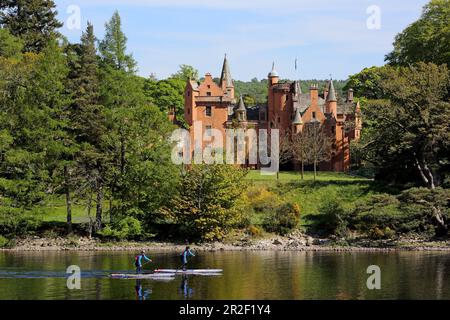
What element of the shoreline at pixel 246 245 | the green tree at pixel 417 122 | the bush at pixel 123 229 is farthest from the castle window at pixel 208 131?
the shoreline at pixel 246 245

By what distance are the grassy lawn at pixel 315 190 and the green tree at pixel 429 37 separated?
18105mm

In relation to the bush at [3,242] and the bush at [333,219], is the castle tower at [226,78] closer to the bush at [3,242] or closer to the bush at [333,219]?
the bush at [333,219]

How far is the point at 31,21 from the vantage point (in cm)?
8869

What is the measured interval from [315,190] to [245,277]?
28.3 meters

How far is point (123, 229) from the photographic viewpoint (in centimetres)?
5722

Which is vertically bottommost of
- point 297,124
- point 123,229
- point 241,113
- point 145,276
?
point 145,276

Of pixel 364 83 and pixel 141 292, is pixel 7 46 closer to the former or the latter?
pixel 141 292

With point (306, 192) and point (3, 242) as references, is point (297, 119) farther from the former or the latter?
point (3, 242)

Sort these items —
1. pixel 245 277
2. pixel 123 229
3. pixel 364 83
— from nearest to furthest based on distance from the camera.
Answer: pixel 245 277 → pixel 123 229 → pixel 364 83

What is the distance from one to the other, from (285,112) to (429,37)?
18039 mm

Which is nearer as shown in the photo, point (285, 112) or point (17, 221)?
point (17, 221)

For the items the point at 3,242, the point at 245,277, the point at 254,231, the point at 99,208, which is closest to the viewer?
the point at 245,277

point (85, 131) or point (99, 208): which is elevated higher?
point (85, 131)

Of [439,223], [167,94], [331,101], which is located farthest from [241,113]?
[439,223]
